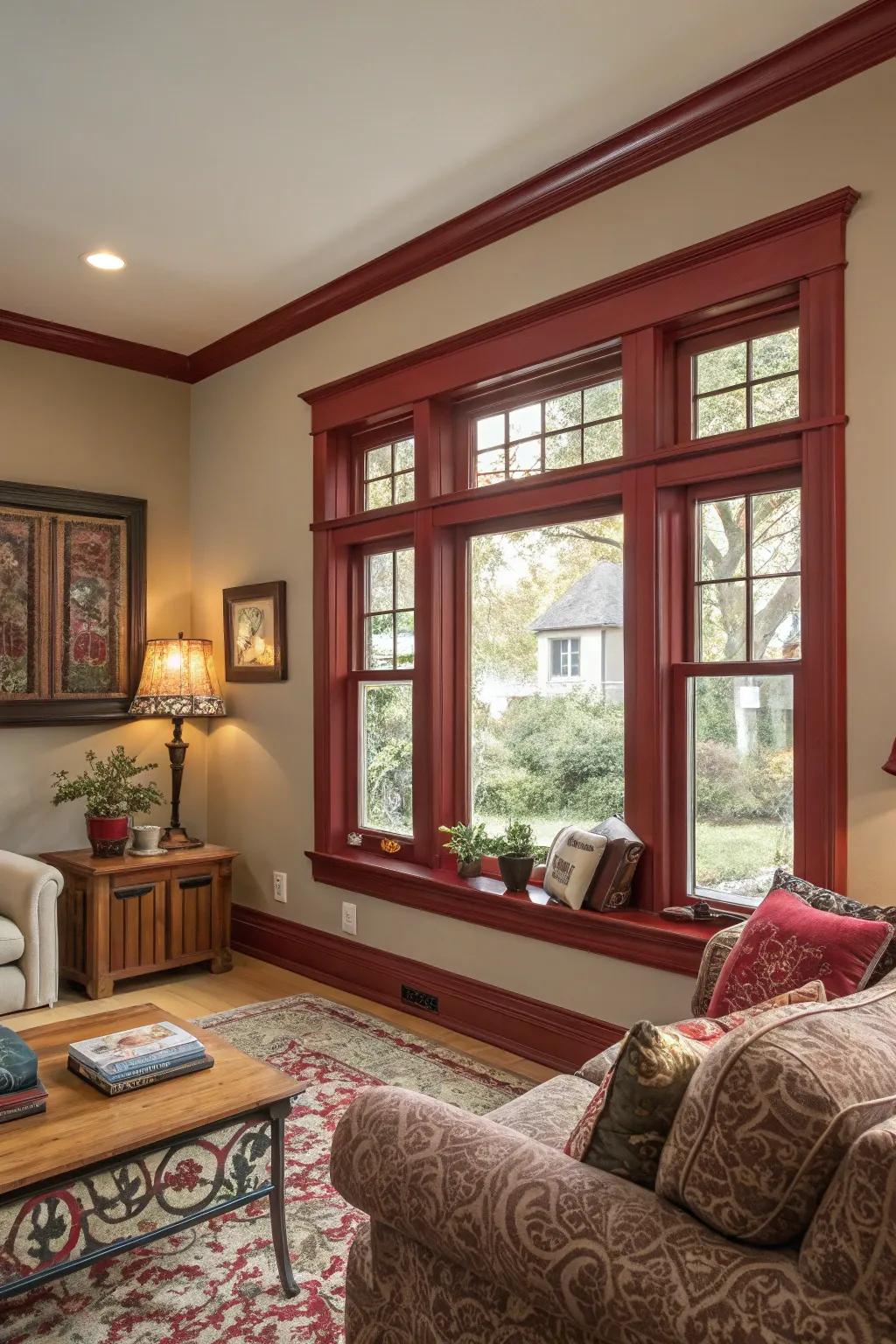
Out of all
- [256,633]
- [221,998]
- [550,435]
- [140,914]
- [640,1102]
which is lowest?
[221,998]

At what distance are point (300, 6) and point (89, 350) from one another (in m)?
2.69

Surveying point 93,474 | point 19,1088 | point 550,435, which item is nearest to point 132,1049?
point 19,1088

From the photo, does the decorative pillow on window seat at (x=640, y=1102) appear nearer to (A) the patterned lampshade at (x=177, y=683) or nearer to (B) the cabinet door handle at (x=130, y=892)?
(B) the cabinet door handle at (x=130, y=892)

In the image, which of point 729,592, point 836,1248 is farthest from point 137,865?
point 836,1248

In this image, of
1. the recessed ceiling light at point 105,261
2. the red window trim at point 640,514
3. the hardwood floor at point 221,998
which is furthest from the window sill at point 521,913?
the recessed ceiling light at point 105,261

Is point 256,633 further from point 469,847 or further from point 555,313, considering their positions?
point 555,313

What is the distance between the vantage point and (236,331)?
15.6 ft

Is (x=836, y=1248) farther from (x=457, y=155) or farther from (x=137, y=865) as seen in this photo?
(x=137, y=865)

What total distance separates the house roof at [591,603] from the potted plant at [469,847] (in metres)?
0.81

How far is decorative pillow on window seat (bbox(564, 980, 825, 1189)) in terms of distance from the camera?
4.35 ft

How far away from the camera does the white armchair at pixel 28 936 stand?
3.57 meters

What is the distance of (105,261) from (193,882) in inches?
105

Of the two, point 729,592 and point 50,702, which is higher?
point 729,592

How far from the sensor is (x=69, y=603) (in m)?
4.71
